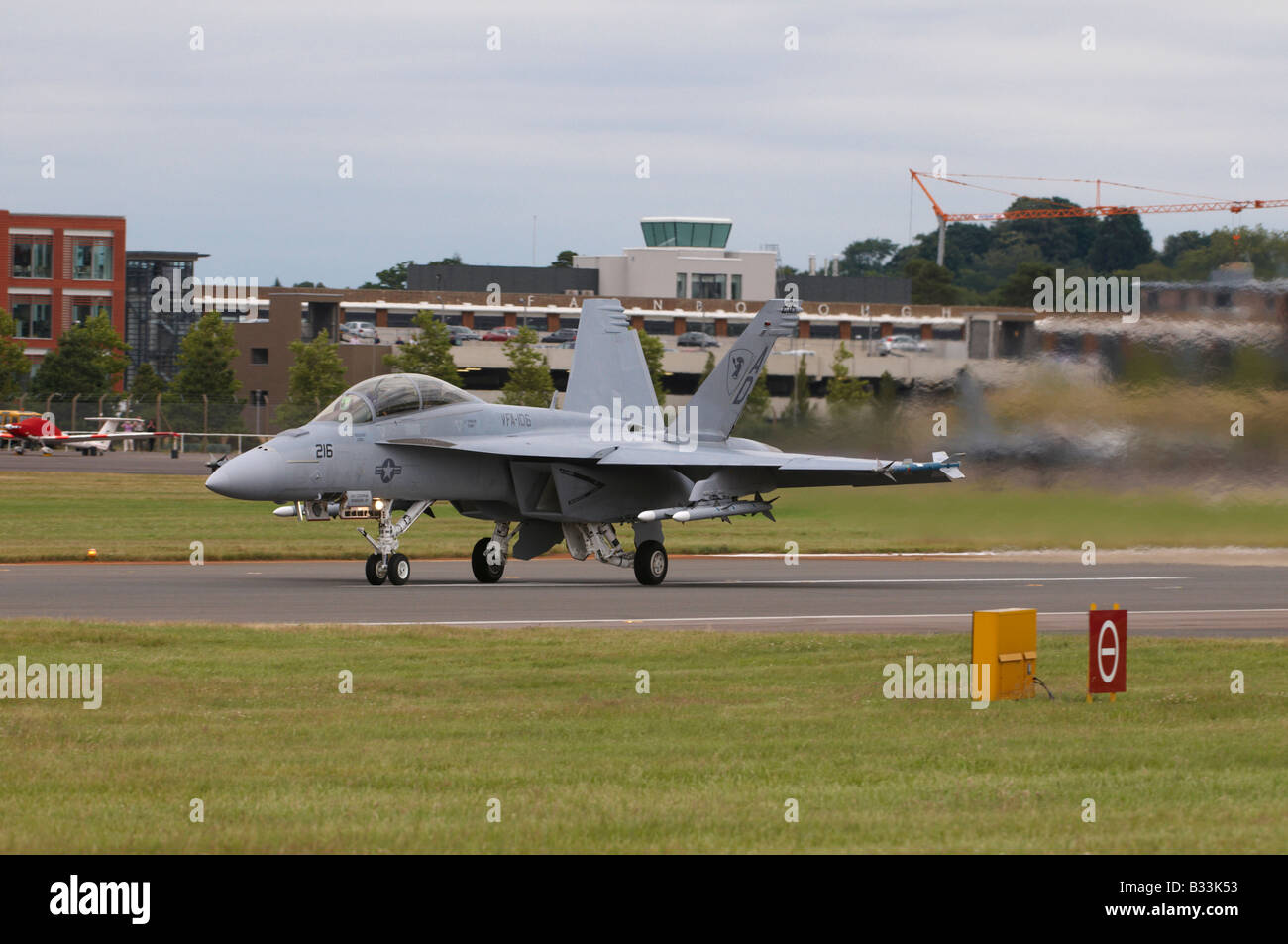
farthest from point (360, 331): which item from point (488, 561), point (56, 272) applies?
point (488, 561)

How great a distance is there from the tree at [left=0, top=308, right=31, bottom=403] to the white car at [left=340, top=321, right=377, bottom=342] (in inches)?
944

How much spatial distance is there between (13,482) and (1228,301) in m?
42.9

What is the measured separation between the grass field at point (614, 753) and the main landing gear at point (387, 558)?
329 inches

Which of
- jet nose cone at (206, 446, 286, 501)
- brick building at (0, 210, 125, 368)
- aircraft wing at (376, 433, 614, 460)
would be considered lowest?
jet nose cone at (206, 446, 286, 501)

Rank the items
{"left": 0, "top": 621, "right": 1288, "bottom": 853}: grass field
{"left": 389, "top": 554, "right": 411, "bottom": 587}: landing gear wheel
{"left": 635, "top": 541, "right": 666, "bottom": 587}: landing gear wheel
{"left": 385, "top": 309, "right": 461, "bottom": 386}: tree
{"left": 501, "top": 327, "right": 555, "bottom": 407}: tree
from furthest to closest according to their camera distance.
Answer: {"left": 501, "top": 327, "right": 555, "bottom": 407}: tree → {"left": 385, "top": 309, "right": 461, "bottom": 386}: tree → {"left": 635, "top": 541, "right": 666, "bottom": 587}: landing gear wheel → {"left": 389, "top": 554, "right": 411, "bottom": 587}: landing gear wheel → {"left": 0, "top": 621, "right": 1288, "bottom": 853}: grass field

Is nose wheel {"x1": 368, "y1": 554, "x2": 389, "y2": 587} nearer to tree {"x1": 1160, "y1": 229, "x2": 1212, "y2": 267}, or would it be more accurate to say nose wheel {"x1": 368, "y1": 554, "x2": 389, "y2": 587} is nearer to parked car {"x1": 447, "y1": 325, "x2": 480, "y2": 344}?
tree {"x1": 1160, "y1": 229, "x2": 1212, "y2": 267}

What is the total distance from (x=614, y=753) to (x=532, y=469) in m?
16.8

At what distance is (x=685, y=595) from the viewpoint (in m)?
26.2

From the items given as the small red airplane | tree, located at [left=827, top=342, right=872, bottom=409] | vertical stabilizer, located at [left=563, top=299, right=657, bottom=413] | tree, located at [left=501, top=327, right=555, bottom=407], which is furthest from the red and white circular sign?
tree, located at [left=501, top=327, right=555, bottom=407]

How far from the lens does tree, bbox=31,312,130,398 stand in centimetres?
10350

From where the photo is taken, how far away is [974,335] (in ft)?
111

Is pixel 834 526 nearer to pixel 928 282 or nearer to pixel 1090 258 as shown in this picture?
pixel 1090 258
